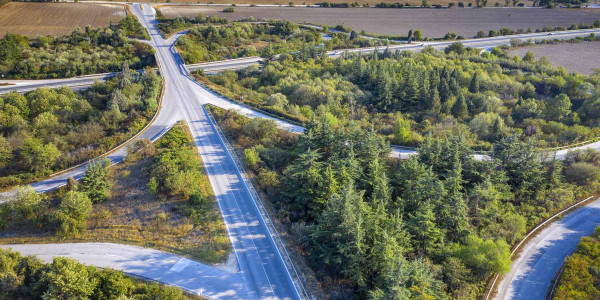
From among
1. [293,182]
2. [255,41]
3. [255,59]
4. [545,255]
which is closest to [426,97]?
[545,255]

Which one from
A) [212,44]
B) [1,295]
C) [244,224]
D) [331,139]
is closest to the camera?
[1,295]

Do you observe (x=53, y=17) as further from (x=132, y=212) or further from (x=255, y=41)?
(x=132, y=212)

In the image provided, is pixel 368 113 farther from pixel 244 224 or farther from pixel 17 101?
pixel 17 101

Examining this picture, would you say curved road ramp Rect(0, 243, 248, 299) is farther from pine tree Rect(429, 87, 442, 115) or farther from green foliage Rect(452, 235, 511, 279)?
pine tree Rect(429, 87, 442, 115)

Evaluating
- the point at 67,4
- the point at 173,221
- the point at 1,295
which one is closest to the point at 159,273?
the point at 173,221

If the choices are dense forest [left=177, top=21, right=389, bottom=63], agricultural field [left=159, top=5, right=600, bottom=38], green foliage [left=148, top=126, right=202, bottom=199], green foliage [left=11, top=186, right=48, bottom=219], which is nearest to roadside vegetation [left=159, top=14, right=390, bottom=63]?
dense forest [left=177, top=21, right=389, bottom=63]

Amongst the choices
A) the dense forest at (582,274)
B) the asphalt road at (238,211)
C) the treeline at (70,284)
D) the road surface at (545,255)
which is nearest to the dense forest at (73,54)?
the asphalt road at (238,211)
